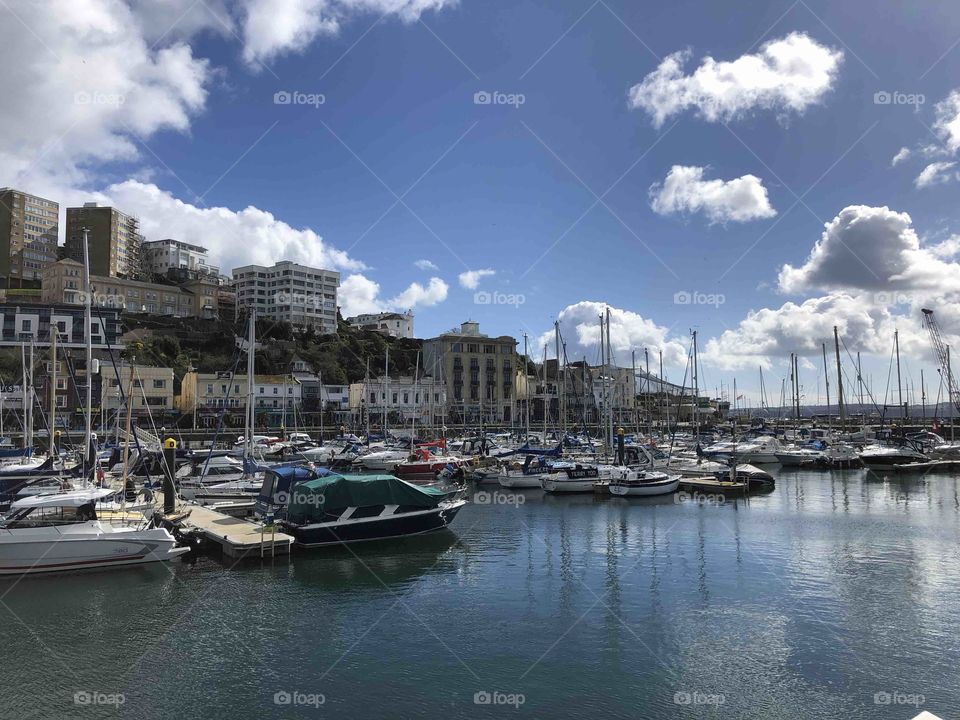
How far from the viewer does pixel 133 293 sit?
417 ft

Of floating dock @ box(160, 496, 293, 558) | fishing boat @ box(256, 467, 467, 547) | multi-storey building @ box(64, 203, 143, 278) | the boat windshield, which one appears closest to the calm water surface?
floating dock @ box(160, 496, 293, 558)

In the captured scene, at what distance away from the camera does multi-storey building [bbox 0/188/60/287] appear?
13512 cm

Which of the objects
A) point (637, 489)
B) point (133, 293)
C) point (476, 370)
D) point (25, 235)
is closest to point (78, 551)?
point (637, 489)

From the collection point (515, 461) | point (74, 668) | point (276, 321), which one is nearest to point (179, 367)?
point (276, 321)

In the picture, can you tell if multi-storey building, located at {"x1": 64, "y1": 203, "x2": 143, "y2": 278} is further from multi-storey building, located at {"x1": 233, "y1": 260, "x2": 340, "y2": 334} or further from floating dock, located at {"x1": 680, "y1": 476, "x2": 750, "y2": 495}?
floating dock, located at {"x1": 680, "y1": 476, "x2": 750, "y2": 495}

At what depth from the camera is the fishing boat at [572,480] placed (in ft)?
150

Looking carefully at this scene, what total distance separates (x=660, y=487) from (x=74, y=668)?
3706cm

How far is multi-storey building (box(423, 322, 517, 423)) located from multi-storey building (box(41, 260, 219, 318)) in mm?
51229

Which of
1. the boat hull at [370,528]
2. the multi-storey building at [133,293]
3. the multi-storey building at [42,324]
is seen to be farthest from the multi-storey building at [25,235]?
the boat hull at [370,528]

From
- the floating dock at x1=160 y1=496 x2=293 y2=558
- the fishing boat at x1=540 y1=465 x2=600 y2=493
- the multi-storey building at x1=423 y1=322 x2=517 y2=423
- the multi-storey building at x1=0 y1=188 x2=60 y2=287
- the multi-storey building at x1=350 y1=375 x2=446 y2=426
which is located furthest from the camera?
the multi-storey building at x1=0 y1=188 x2=60 y2=287

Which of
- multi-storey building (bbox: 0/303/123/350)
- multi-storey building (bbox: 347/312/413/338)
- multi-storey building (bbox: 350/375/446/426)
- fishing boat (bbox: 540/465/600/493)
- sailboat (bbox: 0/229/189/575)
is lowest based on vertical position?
fishing boat (bbox: 540/465/600/493)

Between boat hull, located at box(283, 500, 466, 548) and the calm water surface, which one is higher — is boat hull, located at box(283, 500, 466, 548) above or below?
above

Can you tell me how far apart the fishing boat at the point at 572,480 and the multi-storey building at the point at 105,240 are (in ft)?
414

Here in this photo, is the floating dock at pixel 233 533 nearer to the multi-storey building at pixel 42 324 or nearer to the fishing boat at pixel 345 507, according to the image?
the fishing boat at pixel 345 507
